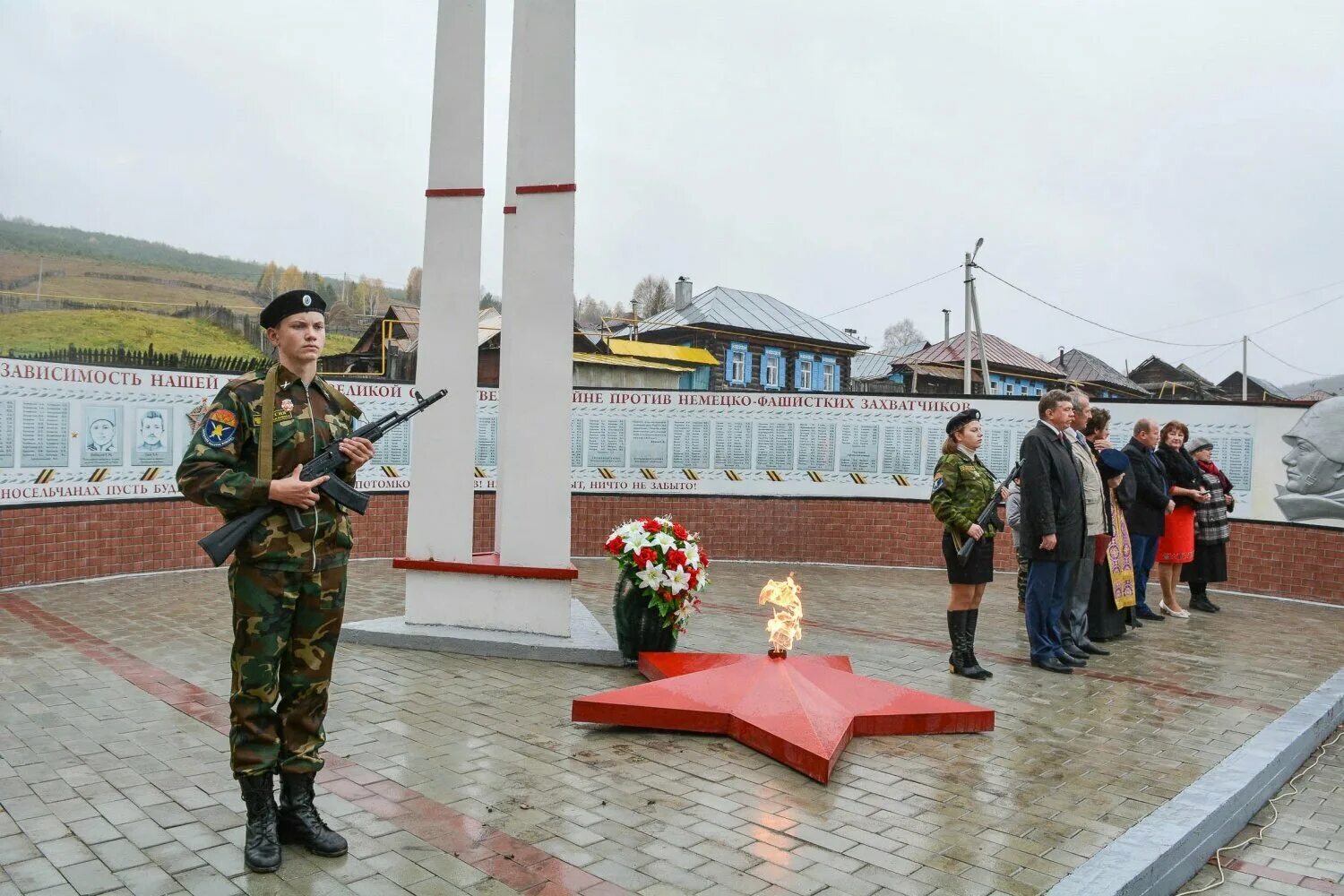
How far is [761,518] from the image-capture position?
1323 centimetres

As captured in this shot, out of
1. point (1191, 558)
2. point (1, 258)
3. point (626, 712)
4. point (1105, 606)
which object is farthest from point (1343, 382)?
point (1, 258)

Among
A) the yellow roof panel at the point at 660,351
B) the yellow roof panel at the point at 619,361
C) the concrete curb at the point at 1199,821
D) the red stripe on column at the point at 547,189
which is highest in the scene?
the yellow roof panel at the point at 660,351

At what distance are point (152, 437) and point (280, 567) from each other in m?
7.67

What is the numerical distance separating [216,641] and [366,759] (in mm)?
3098

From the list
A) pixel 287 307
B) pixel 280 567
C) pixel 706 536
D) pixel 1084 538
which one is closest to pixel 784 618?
pixel 1084 538

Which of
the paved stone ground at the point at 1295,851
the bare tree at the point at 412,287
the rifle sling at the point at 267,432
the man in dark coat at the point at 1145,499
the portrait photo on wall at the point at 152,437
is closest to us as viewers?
the rifle sling at the point at 267,432

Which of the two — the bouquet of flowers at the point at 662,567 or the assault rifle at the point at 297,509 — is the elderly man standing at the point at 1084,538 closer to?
the bouquet of flowers at the point at 662,567

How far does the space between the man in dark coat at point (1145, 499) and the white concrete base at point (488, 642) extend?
5.10 meters

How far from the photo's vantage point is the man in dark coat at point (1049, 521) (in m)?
7.16

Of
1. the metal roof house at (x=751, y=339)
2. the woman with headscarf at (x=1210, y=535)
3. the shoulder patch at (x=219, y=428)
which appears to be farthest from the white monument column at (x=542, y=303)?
the metal roof house at (x=751, y=339)

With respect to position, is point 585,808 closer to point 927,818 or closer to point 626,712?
point 626,712

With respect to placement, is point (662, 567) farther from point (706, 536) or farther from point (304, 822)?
point (706, 536)

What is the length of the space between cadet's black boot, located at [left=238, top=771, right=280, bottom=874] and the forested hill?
384 inches

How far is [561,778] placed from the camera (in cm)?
466
